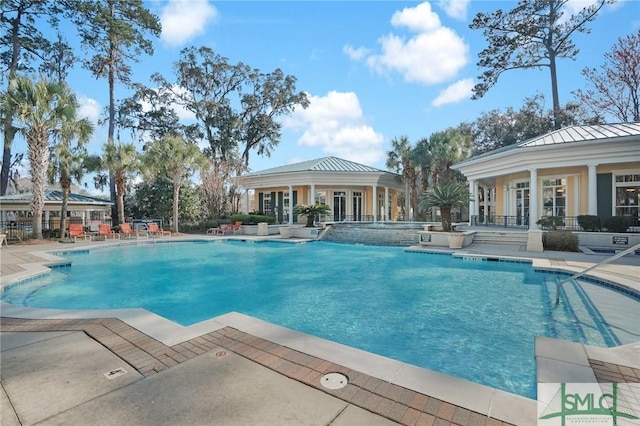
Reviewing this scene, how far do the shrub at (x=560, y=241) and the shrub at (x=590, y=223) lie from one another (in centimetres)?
196

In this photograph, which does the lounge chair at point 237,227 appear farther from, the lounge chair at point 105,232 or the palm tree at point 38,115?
the palm tree at point 38,115

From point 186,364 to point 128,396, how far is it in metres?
0.65

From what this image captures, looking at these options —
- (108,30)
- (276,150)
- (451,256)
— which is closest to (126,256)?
(451,256)

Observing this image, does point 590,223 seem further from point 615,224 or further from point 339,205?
point 339,205

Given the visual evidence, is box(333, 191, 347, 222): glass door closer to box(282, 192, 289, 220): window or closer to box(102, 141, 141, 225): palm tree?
box(282, 192, 289, 220): window

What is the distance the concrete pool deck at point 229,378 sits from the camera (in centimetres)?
255

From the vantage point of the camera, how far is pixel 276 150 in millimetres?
37000

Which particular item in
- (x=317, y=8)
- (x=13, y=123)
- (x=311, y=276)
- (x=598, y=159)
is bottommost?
(x=311, y=276)

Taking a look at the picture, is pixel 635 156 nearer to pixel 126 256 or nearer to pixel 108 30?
pixel 126 256

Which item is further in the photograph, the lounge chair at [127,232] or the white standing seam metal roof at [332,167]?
the white standing seam metal roof at [332,167]

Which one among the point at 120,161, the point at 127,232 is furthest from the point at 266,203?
the point at 120,161

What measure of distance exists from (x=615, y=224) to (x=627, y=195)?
3.18m

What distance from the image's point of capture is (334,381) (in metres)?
3.04

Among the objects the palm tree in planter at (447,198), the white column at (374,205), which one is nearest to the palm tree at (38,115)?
the palm tree in planter at (447,198)
